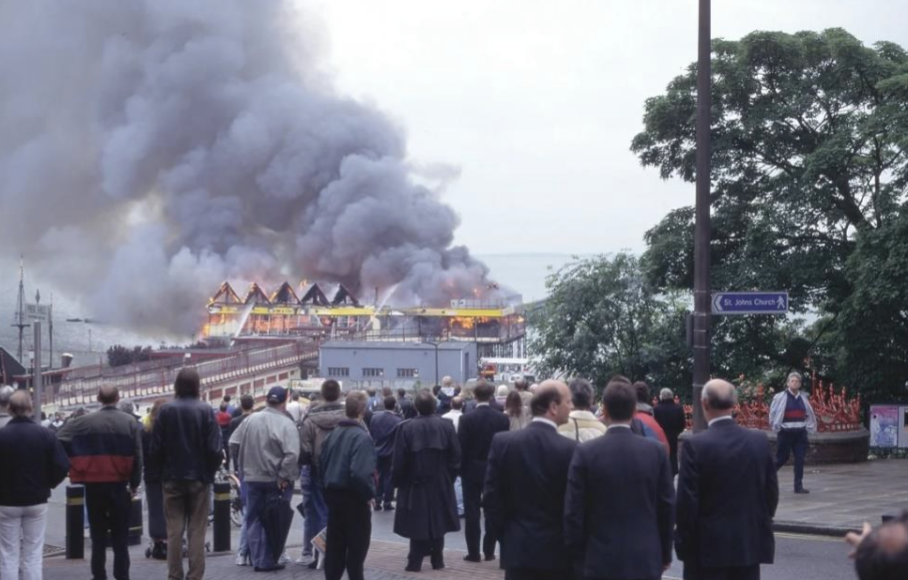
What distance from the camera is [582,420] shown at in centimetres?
734

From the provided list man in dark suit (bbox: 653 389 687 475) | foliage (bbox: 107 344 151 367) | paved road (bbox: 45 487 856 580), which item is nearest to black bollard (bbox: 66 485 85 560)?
paved road (bbox: 45 487 856 580)

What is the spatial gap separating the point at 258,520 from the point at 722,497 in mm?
5034

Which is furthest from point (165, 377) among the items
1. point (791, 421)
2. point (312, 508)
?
point (312, 508)

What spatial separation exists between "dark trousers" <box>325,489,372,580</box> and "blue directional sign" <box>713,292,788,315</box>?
5382mm

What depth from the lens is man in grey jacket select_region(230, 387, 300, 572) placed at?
33.0 feet

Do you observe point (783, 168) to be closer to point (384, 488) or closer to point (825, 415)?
point (825, 415)

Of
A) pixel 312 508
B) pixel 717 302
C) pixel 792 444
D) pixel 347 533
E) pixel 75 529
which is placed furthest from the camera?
pixel 792 444

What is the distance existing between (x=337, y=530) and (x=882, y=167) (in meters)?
20.6

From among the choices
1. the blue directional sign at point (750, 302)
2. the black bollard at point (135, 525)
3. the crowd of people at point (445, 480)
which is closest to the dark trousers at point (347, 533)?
the crowd of people at point (445, 480)

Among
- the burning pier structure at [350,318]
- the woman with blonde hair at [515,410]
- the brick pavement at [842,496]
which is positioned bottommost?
the brick pavement at [842,496]

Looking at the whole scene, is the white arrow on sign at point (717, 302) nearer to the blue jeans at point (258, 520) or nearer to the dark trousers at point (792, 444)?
the dark trousers at point (792, 444)

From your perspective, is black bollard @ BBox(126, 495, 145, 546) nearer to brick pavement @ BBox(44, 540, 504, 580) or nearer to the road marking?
brick pavement @ BBox(44, 540, 504, 580)

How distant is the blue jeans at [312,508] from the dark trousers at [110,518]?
170 cm

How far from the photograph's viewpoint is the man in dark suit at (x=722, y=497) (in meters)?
6.61
